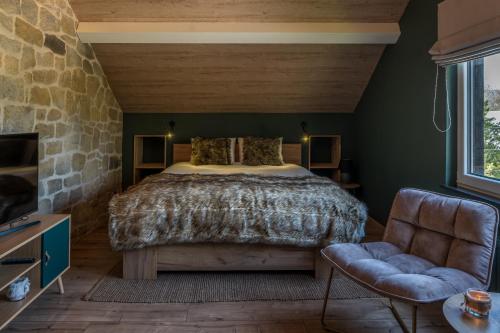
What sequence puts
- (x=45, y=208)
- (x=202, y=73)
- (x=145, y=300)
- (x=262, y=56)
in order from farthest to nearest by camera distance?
(x=202, y=73) → (x=262, y=56) → (x=45, y=208) → (x=145, y=300)

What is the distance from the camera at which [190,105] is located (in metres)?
4.54

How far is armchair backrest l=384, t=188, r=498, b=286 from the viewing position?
1.62 meters

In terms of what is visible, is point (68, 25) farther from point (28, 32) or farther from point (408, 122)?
point (408, 122)

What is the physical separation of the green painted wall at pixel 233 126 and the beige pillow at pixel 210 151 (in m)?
0.40

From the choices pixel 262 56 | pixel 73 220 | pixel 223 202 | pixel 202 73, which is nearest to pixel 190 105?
pixel 202 73

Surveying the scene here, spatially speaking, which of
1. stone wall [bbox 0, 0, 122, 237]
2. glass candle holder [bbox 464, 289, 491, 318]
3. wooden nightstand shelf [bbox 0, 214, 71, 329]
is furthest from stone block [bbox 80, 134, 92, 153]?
glass candle holder [bbox 464, 289, 491, 318]

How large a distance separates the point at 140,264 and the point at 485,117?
2626 mm

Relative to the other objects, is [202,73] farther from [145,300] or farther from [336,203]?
[145,300]

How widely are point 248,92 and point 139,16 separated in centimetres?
163

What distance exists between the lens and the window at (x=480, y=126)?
2.10 m

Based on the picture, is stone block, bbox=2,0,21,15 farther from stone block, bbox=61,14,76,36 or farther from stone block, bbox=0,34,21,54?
stone block, bbox=61,14,76,36

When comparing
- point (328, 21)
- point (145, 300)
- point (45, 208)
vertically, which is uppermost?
point (328, 21)

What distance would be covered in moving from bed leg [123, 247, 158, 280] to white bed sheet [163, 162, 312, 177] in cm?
139

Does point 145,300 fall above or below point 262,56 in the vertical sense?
below
